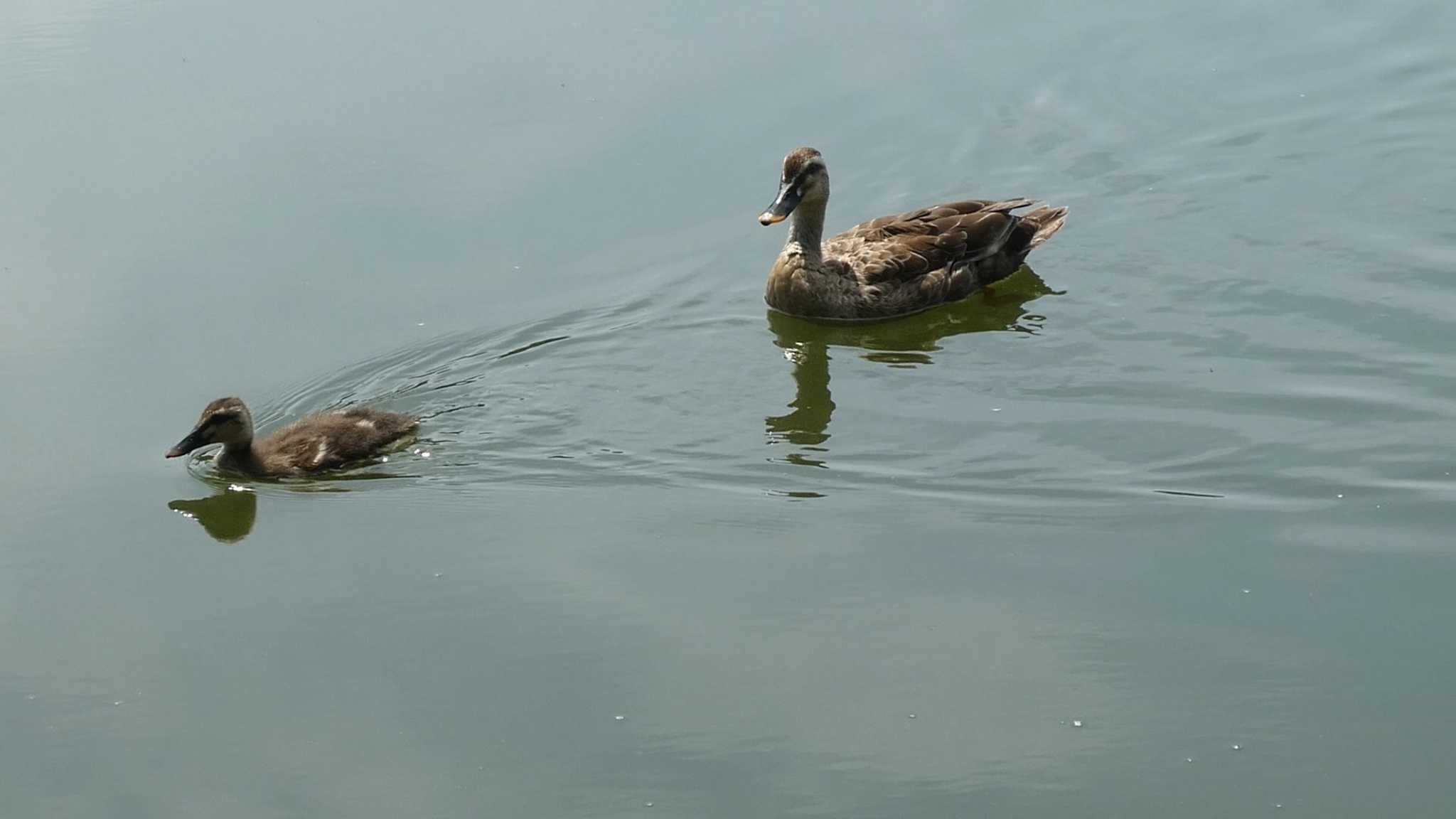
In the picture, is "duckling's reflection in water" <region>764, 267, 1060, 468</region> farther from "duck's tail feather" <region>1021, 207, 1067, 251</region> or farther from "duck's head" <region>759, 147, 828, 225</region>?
"duck's head" <region>759, 147, 828, 225</region>

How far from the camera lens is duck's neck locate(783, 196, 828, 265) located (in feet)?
35.2

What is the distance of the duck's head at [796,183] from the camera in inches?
416

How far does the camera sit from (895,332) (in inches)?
416

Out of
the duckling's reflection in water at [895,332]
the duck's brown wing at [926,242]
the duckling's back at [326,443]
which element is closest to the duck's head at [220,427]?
the duckling's back at [326,443]

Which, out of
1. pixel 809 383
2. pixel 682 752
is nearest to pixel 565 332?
pixel 809 383

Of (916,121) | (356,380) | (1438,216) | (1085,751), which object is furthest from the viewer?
(916,121)

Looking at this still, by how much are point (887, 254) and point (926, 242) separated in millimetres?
254

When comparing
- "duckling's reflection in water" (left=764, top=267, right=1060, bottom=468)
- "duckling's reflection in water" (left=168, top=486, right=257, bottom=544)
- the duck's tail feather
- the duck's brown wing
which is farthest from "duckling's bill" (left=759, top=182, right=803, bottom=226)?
"duckling's reflection in water" (left=168, top=486, right=257, bottom=544)

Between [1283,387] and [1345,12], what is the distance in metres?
5.84

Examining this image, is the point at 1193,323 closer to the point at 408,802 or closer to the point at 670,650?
the point at 670,650

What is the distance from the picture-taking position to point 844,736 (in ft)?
20.6

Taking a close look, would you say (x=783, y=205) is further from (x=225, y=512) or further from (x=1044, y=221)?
(x=225, y=512)

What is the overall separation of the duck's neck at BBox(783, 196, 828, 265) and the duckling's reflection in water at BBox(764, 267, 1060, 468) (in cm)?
40

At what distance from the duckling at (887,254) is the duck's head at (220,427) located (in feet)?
11.1
